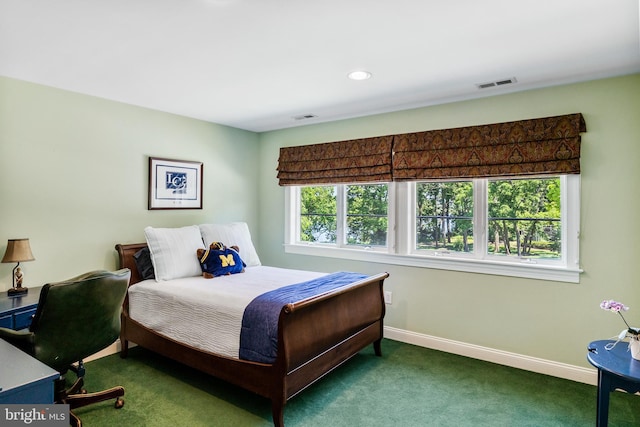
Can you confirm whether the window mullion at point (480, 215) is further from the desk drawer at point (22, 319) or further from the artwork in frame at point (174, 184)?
the desk drawer at point (22, 319)

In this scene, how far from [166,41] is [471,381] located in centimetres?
318

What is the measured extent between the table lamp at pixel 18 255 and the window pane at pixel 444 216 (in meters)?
3.26

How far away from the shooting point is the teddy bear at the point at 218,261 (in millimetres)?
3414

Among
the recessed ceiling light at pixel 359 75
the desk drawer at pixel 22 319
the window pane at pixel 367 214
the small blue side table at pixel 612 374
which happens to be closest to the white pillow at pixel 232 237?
the window pane at pixel 367 214

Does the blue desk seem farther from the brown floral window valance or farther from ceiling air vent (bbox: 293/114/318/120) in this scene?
ceiling air vent (bbox: 293/114/318/120)

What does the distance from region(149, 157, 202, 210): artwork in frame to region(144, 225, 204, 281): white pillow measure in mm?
470

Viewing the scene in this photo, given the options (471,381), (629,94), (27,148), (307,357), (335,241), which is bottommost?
(471,381)

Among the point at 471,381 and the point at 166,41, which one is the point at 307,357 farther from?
the point at 166,41

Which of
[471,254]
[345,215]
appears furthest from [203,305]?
[471,254]

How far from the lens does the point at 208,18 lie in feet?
6.43

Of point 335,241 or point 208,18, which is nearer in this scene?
point 208,18

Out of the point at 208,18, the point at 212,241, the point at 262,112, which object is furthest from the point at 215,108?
the point at 208,18

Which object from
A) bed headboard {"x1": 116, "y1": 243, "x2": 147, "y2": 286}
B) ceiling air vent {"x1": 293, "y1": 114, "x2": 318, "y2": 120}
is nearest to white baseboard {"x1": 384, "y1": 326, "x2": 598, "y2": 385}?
ceiling air vent {"x1": 293, "y1": 114, "x2": 318, "y2": 120}

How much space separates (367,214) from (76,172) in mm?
2759
